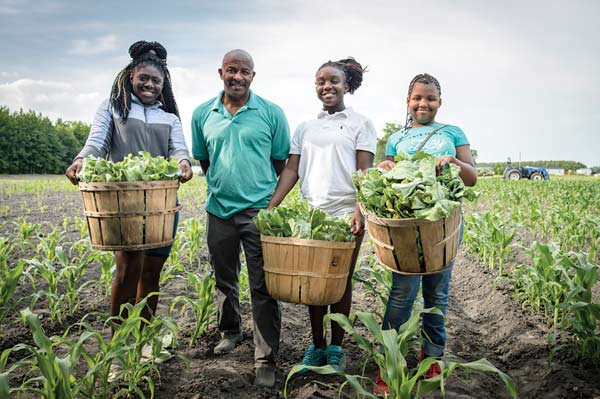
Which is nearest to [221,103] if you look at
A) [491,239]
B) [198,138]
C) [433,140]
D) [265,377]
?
[198,138]

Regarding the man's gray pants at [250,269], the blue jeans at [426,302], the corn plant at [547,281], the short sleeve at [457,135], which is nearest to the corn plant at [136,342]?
the man's gray pants at [250,269]

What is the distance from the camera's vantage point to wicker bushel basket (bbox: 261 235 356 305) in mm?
2240

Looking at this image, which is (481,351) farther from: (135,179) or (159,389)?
(135,179)

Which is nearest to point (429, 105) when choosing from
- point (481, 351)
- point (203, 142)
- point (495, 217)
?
point (203, 142)

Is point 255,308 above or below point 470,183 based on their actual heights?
below

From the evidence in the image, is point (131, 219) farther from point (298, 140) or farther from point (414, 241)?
point (414, 241)

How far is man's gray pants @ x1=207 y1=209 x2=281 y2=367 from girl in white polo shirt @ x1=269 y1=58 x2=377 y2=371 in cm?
22

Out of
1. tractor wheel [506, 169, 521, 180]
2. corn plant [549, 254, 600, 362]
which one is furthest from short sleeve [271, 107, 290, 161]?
tractor wheel [506, 169, 521, 180]

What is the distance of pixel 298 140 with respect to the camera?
110 inches

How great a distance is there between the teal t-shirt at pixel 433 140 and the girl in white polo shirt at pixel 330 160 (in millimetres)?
175

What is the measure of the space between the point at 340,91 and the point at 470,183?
93 cm

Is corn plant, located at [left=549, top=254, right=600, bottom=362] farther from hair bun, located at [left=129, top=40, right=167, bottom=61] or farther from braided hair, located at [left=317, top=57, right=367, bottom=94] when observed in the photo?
hair bun, located at [left=129, top=40, right=167, bottom=61]

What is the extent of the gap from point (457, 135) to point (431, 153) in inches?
8.7

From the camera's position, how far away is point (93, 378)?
212cm
